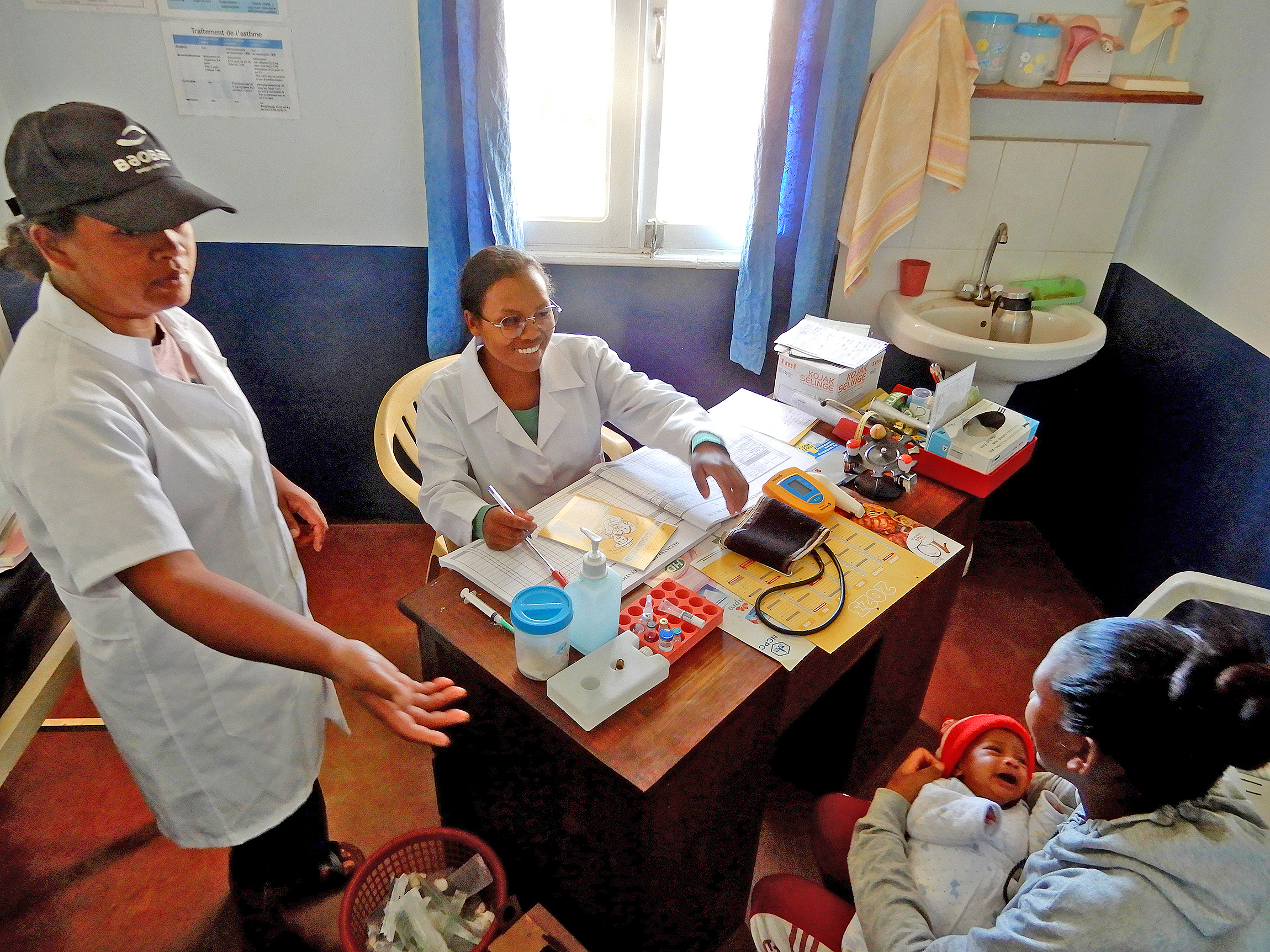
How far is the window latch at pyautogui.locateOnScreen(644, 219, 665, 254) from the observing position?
8.64 ft

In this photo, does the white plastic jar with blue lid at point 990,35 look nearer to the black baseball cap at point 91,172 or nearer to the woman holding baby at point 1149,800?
the woman holding baby at point 1149,800

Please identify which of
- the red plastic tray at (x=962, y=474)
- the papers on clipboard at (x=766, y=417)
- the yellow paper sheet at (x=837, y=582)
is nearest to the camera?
the yellow paper sheet at (x=837, y=582)

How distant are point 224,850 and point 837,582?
156 centimetres

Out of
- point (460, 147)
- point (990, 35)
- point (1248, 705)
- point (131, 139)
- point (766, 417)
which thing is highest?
point (990, 35)

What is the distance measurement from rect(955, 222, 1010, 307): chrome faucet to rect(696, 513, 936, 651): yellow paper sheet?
4.53 ft

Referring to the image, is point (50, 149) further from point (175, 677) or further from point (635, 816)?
point (635, 816)

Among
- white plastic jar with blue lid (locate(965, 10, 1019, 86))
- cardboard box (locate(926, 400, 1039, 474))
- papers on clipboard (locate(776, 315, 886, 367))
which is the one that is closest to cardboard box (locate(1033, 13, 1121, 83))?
white plastic jar with blue lid (locate(965, 10, 1019, 86))

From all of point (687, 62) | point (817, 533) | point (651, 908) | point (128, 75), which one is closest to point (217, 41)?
point (128, 75)

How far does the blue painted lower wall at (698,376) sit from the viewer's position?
2.35m

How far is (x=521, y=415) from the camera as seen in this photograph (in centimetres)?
179

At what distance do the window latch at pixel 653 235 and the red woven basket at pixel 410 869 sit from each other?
1843 millimetres

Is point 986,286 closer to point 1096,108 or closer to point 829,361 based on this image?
point 1096,108

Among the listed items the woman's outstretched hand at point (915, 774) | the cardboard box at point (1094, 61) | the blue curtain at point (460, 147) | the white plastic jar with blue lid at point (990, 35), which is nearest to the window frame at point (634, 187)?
the blue curtain at point (460, 147)

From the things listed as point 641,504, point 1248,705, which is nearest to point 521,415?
point 641,504
